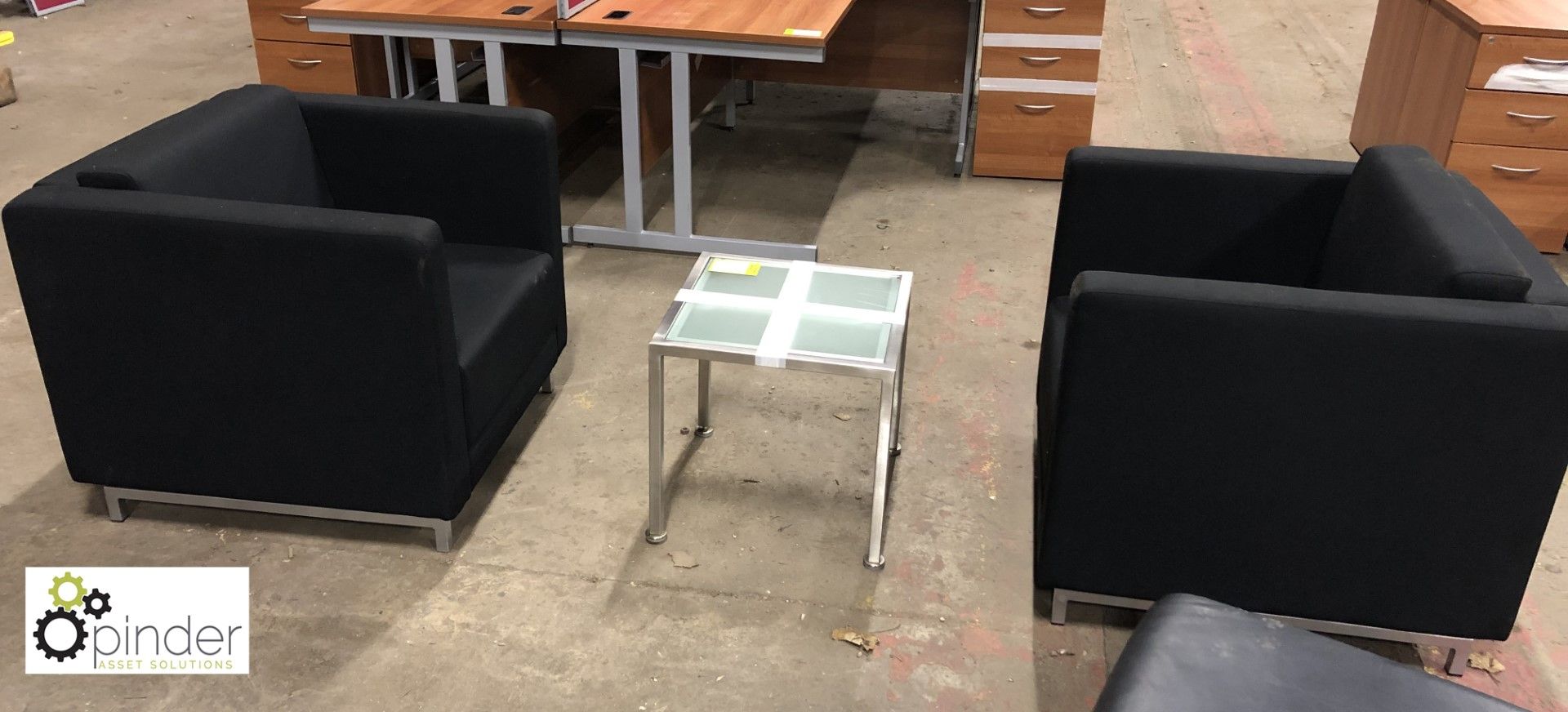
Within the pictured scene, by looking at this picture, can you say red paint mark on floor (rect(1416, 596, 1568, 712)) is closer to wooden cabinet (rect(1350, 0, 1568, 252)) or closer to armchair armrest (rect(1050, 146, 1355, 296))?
armchair armrest (rect(1050, 146, 1355, 296))

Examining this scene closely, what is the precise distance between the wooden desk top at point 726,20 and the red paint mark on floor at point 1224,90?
225 cm

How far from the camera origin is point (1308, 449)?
206cm

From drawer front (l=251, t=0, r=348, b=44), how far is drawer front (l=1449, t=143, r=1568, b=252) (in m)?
4.14

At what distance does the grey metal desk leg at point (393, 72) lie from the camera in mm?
4781

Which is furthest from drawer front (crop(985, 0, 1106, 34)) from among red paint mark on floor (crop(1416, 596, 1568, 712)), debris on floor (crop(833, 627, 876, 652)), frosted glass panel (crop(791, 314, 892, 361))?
debris on floor (crop(833, 627, 876, 652))

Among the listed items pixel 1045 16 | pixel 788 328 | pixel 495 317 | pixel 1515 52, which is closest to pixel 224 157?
pixel 495 317

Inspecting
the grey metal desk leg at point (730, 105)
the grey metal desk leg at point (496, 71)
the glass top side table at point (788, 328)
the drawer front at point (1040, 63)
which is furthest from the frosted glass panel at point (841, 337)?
the grey metal desk leg at point (730, 105)

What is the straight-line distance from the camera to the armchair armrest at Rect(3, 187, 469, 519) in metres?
2.20

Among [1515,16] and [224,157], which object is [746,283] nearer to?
[224,157]

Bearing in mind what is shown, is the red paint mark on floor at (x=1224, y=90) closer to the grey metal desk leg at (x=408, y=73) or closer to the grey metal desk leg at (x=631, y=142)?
the grey metal desk leg at (x=631, y=142)

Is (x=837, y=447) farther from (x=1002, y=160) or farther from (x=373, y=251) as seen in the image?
(x=1002, y=160)

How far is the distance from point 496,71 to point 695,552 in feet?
6.53

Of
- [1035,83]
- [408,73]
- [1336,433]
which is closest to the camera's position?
[1336,433]

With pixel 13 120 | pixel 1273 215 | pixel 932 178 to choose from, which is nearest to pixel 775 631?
pixel 1273 215
